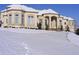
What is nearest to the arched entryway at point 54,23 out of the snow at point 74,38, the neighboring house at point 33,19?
the neighboring house at point 33,19

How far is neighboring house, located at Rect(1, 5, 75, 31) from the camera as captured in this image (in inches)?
110

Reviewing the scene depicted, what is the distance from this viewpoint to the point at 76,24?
9.27 ft

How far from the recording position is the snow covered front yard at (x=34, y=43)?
2.68 m

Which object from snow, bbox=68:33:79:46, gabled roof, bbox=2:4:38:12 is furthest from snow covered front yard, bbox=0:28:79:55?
gabled roof, bbox=2:4:38:12

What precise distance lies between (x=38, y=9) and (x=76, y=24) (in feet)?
1.58

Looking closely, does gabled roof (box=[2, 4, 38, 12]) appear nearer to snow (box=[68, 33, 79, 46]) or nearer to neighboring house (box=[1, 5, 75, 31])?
neighboring house (box=[1, 5, 75, 31])

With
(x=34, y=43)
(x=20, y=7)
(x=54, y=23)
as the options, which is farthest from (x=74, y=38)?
(x=20, y=7)

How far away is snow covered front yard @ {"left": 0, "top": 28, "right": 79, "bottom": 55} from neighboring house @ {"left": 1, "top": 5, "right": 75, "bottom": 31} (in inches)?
2.8

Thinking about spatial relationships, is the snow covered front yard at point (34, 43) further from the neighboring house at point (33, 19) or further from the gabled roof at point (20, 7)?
the gabled roof at point (20, 7)

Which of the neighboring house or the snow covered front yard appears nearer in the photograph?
the snow covered front yard

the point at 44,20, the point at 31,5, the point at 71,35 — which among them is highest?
the point at 31,5
